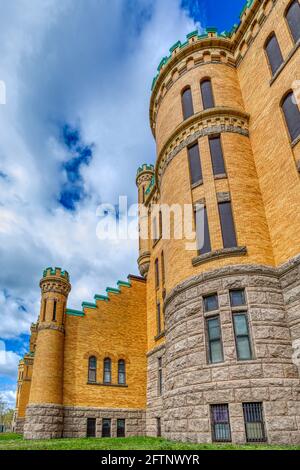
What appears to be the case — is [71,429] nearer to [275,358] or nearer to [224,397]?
[224,397]

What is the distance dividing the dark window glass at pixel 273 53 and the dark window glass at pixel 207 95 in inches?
116

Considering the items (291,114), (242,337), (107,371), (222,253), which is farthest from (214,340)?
(107,371)

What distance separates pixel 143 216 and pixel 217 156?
1180 centimetres

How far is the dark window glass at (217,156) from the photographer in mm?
14414

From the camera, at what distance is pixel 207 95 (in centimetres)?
1652

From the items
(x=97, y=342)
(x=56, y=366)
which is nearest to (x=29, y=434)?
(x=56, y=366)

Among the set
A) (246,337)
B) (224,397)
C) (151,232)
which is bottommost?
(224,397)

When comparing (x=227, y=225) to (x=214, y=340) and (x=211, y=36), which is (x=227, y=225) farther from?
(x=211, y=36)

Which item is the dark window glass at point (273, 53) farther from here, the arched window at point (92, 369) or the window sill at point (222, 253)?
the arched window at point (92, 369)

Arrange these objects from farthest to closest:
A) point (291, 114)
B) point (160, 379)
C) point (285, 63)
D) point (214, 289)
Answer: point (160, 379), point (285, 63), point (291, 114), point (214, 289)

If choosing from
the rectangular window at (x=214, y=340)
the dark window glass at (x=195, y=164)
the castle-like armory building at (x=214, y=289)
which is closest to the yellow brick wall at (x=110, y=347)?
the castle-like armory building at (x=214, y=289)

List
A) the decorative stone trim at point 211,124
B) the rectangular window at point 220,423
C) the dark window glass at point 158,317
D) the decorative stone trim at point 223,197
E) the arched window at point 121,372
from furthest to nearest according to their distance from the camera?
the arched window at point 121,372
the dark window glass at point 158,317
the decorative stone trim at point 211,124
the decorative stone trim at point 223,197
the rectangular window at point 220,423
